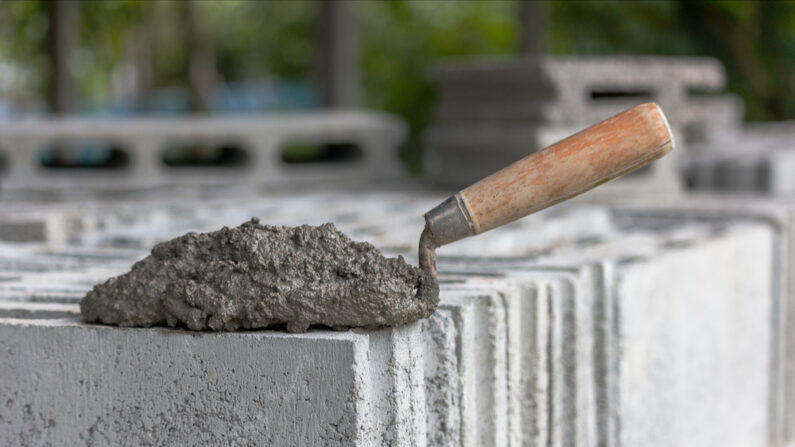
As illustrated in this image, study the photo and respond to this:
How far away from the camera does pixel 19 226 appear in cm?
362

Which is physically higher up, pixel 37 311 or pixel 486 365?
pixel 37 311

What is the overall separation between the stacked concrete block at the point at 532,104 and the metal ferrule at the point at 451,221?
3735mm

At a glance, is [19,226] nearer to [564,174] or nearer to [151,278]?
[151,278]

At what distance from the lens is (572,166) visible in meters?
2.00

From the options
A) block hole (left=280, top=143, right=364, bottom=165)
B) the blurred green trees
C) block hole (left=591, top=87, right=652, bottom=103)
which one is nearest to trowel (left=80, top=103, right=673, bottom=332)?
block hole (left=591, top=87, right=652, bottom=103)

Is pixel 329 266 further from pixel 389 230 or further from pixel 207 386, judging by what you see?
pixel 389 230

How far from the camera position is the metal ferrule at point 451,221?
2.05m

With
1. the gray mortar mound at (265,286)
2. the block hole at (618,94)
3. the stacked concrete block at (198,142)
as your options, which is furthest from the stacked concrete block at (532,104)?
the gray mortar mound at (265,286)

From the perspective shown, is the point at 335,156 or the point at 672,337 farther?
the point at 335,156

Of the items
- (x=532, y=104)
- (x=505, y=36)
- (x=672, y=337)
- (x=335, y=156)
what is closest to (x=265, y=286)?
(x=672, y=337)

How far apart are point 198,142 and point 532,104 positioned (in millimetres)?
2533

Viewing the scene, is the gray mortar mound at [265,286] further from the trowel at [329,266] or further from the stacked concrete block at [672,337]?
the stacked concrete block at [672,337]

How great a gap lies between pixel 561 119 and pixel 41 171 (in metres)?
3.52

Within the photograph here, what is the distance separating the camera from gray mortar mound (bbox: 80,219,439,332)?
1909 mm
